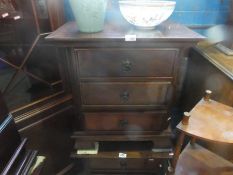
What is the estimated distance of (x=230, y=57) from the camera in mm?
999

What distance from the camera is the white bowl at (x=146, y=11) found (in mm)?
726

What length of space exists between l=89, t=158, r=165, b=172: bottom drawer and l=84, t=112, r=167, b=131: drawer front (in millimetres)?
247

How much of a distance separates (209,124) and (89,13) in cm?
64

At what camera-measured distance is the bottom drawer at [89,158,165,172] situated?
3.68 feet

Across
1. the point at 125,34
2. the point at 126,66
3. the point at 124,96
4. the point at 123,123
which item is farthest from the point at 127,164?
the point at 125,34

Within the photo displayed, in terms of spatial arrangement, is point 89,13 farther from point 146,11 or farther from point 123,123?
point 123,123

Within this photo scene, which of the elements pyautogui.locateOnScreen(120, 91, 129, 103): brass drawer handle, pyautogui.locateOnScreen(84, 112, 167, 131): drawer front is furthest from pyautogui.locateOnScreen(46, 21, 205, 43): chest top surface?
pyautogui.locateOnScreen(84, 112, 167, 131): drawer front

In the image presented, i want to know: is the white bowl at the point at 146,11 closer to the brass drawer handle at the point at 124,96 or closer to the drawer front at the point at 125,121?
the brass drawer handle at the point at 124,96

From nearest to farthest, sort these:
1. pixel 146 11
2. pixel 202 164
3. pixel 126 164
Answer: pixel 146 11 < pixel 202 164 < pixel 126 164

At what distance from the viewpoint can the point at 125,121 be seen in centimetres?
96

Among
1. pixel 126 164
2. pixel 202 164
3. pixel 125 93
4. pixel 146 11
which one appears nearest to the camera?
pixel 146 11

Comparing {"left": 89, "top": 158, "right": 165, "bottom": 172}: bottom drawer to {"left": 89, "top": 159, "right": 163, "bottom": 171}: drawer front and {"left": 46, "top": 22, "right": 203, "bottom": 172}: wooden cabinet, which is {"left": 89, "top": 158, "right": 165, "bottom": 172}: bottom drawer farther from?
{"left": 46, "top": 22, "right": 203, "bottom": 172}: wooden cabinet

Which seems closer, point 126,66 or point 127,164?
point 126,66

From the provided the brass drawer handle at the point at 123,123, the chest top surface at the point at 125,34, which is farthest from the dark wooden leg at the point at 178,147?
the chest top surface at the point at 125,34
